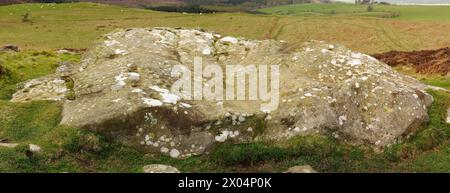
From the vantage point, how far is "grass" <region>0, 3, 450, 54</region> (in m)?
72.6

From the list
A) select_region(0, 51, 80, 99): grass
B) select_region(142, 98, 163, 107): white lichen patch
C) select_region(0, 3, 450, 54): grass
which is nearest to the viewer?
select_region(142, 98, 163, 107): white lichen patch

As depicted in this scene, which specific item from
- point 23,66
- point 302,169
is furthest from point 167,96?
point 23,66

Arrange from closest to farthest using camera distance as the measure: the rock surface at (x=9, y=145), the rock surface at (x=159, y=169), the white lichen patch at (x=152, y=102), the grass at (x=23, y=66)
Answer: the rock surface at (x=159, y=169) → the rock surface at (x=9, y=145) → the white lichen patch at (x=152, y=102) → the grass at (x=23, y=66)

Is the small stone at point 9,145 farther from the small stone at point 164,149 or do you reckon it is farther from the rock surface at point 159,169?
the small stone at point 164,149

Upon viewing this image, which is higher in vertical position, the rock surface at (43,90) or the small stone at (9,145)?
the rock surface at (43,90)

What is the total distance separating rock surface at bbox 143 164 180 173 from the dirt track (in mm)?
27855

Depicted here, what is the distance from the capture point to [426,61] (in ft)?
136

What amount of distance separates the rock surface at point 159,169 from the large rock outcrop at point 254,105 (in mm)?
1307

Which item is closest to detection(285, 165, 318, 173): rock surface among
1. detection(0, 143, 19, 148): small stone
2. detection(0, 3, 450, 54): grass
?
detection(0, 143, 19, 148): small stone

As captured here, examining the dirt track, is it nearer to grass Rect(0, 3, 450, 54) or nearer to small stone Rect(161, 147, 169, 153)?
grass Rect(0, 3, 450, 54)

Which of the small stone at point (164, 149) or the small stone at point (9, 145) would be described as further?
the small stone at point (164, 149)

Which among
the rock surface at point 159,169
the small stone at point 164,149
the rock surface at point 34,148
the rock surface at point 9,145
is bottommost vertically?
the rock surface at point 159,169

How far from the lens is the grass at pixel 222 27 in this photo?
238 feet

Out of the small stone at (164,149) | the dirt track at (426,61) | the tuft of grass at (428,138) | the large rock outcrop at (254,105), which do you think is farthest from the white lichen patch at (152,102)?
the dirt track at (426,61)
